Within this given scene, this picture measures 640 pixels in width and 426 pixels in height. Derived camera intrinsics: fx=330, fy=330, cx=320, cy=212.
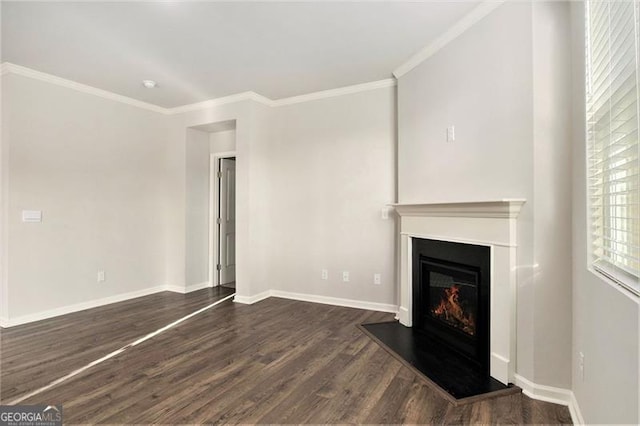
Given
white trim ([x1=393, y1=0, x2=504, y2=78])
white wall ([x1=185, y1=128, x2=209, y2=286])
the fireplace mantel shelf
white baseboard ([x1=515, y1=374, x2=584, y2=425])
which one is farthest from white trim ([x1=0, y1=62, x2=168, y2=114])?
white baseboard ([x1=515, y1=374, x2=584, y2=425])

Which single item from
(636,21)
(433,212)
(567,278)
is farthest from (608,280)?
(433,212)

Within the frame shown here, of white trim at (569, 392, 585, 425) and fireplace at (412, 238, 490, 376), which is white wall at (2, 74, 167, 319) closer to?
fireplace at (412, 238, 490, 376)

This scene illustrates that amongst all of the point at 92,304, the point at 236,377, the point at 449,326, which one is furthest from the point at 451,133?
the point at 92,304

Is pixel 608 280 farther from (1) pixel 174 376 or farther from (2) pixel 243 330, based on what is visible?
(2) pixel 243 330

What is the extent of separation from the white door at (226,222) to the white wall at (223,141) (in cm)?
21

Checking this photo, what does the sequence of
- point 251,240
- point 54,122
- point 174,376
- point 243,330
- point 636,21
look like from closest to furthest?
point 636,21, point 174,376, point 243,330, point 54,122, point 251,240

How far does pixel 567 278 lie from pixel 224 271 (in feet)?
15.0

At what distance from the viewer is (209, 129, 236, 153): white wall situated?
5.06 m

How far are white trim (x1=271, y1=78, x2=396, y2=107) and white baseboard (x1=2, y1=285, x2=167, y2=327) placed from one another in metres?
3.20

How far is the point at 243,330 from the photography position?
3260 mm

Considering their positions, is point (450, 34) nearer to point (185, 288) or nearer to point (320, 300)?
point (320, 300)

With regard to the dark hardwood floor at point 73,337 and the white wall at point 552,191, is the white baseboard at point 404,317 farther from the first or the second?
the dark hardwood floor at point 73,337

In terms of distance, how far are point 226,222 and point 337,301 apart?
2.33m

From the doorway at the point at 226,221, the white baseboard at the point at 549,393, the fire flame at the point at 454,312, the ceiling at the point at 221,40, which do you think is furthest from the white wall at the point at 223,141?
the white baseboard at the point at 549,393
